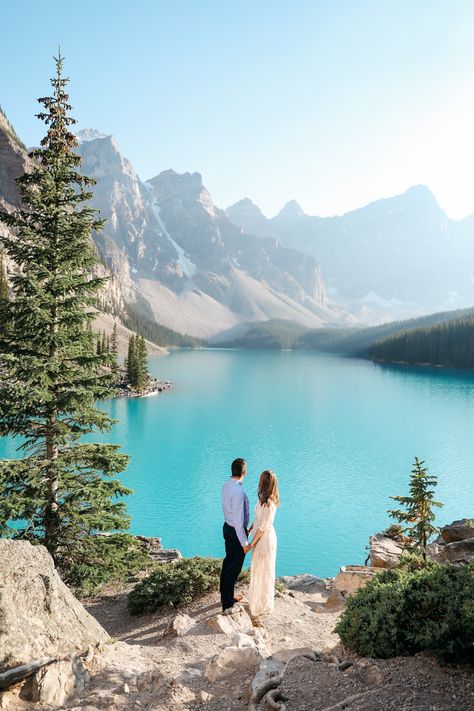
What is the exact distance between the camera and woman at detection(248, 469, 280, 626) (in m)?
10.2

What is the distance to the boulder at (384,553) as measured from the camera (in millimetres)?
17547

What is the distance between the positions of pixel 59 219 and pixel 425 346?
16189 centimetres

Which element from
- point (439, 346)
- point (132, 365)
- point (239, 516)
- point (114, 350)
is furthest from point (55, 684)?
point (439, 346)

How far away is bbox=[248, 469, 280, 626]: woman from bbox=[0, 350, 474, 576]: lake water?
14292 mm

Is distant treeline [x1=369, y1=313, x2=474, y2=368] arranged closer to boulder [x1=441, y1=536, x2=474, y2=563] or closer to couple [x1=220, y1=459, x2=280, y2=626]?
boulder [x1=441, y1=536, x2=474, y2=563]

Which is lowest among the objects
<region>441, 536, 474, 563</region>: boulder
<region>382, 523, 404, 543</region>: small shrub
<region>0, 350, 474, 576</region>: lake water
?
<region>0, 350, 474, 576</region>: lake water

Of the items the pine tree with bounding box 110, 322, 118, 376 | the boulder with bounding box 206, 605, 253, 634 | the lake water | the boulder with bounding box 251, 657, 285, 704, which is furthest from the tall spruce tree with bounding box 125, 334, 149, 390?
the boulder with bounding box 251, 657, 285, 704

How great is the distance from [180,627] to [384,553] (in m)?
11.0

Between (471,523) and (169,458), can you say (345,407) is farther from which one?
(471,523)

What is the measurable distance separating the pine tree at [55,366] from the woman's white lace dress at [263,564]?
475cm

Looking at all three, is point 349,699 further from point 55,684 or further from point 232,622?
point 232,622

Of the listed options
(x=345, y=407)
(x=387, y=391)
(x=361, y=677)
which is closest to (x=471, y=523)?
(x=361, y=677)

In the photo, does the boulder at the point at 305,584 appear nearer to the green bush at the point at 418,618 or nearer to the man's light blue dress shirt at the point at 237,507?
the man's light blue dress shirt at the point at 237,507

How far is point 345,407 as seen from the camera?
7494cm
